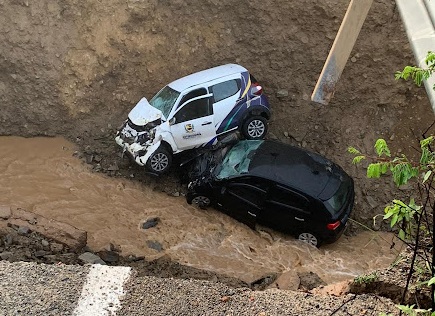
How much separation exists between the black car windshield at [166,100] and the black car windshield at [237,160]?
1505 millimetres

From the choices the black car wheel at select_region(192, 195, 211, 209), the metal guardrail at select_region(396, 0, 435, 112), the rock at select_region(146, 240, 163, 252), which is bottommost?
the rock at select_region(146, 240, 163, 252)

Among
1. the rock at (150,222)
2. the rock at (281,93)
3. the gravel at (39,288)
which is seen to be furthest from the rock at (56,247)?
the rock at (281,93)

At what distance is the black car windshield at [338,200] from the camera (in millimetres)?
8766

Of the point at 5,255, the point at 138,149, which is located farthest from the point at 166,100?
the point at 5,255

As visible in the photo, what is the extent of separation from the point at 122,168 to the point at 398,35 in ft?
21.8

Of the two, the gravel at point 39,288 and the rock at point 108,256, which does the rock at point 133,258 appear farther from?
the gravel at point 39,288

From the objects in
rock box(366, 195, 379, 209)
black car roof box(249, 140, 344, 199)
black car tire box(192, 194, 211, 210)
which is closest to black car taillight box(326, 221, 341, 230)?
black car roof box(249, 140, 344, 199)

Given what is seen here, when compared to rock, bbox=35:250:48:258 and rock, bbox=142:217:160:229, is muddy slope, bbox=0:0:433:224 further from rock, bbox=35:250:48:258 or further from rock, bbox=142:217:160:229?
rock, bbox=35:250:48:258

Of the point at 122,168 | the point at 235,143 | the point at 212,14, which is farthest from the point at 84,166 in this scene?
the point at 212,14

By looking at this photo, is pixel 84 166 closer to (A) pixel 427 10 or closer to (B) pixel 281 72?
(B) pixel 281 72

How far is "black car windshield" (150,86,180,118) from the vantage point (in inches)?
393

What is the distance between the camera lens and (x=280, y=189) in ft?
29.5

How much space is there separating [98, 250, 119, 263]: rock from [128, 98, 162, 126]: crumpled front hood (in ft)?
9.27

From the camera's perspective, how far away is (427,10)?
3447 mm
